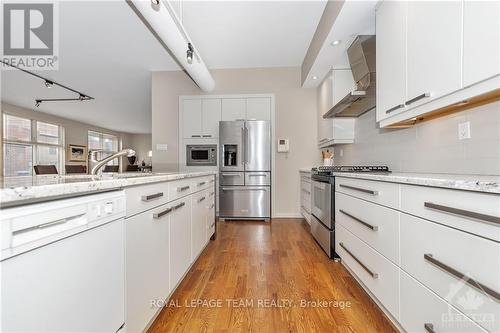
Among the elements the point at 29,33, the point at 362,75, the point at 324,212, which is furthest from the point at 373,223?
the point at 29,33

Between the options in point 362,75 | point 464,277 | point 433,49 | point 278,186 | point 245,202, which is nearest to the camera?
point 464,277

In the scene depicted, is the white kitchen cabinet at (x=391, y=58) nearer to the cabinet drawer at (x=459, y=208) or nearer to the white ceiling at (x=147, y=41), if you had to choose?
the cabinet drawer at (x=459, y=208)

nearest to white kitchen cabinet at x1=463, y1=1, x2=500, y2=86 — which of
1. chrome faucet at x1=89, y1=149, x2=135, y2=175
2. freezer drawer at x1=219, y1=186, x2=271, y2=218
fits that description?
chrome faucet at x1=89, y1=149, x2=135, y2=175

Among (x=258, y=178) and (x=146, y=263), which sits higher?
(x=258, y=178)

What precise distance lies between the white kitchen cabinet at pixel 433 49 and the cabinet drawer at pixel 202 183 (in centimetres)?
178

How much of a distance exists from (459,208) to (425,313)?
21.3 inches

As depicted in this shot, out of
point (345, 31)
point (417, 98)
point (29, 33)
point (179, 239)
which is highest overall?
point (29, 33)

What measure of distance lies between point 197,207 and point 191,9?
7.72ft

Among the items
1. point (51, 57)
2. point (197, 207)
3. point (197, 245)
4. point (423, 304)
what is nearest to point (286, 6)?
point (197, 207)

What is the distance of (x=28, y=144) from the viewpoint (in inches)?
293

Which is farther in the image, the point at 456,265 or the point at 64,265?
the point at 456,265

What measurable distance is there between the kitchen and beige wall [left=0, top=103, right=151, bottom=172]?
11.4ft

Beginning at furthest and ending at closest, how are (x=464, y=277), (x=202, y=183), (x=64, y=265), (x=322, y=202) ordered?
1. (x=322, y=202)
2. (x=202, y=183)
3. (x=464, y=277)
4. (x=64, y=265)

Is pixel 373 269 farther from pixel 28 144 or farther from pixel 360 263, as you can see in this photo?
pixel 28 144
